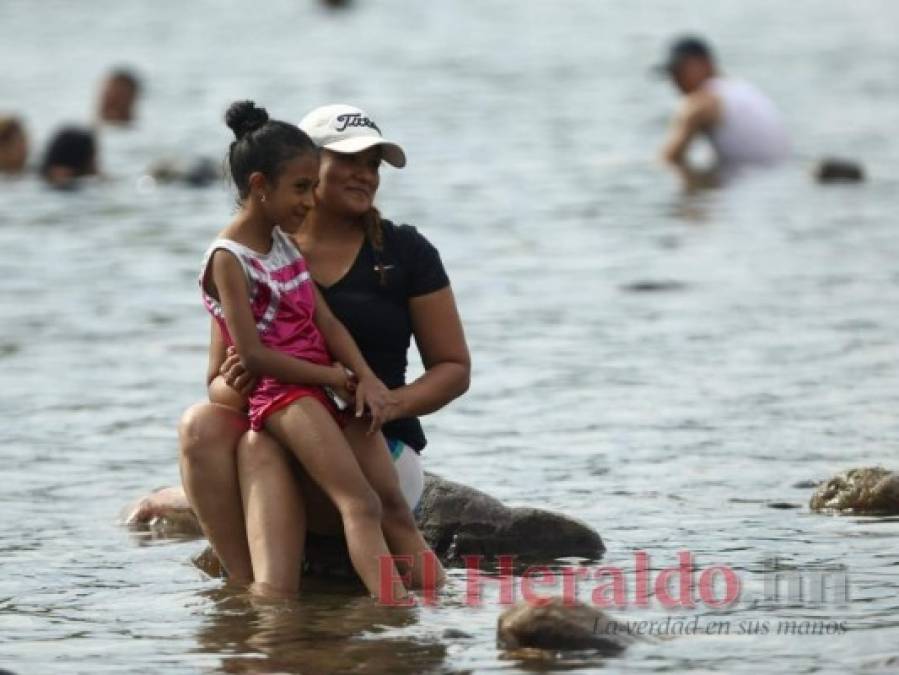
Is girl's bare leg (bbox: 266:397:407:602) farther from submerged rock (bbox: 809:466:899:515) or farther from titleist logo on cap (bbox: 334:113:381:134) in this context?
submerged rock (bbox: 809:466:899:515)

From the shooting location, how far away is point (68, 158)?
21875 millimetres

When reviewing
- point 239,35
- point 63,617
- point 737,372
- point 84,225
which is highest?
point 239,35

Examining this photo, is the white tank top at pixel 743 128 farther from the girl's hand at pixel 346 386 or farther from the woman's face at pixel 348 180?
the girl's hand at pixel 346 386

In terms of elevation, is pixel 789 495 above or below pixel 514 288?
below

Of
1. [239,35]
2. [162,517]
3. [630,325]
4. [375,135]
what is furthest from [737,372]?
[239,35]

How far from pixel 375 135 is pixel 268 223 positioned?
48cm

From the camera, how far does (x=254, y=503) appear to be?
7.63 metres

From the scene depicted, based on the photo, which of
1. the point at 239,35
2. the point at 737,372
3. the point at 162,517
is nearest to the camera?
the point at 162,517

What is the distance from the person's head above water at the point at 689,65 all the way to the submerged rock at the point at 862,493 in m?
12.5

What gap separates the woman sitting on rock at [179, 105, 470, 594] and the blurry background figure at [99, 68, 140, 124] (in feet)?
63.2

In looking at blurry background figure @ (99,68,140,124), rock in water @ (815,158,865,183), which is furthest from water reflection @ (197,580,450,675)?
blurry background figure @ (99,68,140,124)

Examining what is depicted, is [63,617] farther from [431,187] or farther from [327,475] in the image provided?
[431,187]

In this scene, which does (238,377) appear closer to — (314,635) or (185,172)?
(314,635)

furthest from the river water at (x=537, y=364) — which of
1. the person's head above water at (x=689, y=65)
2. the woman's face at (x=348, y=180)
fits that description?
the person's head above water at (x=689, y=65)
